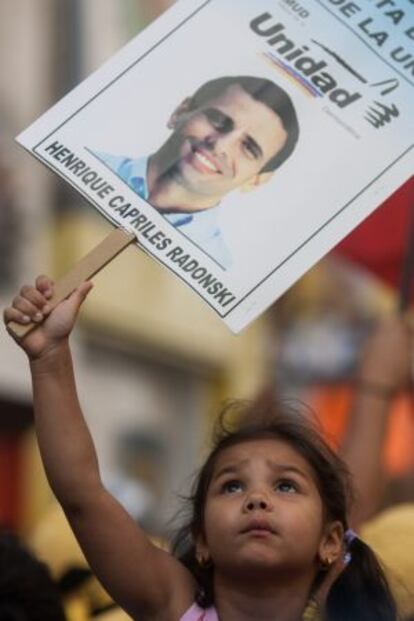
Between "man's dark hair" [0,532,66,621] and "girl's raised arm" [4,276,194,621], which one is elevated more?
"girl's raised arm" [4,276,194,621]

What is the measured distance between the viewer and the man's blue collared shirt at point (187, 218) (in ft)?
12.3

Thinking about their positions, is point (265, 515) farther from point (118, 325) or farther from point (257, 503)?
point (118, 325)

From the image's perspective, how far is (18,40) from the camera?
1551 cm

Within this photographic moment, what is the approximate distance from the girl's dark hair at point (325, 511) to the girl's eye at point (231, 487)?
55 millimetres

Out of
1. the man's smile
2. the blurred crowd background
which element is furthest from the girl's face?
the blurred crowd background

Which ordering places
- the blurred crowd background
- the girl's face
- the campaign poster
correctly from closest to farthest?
the girl's face → the campaign poster → the blurred crowd background

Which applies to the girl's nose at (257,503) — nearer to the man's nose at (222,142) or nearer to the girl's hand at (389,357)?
the man's nose at (222,142)

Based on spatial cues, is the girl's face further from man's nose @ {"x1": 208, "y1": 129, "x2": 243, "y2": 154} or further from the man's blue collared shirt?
man's nose @ {"x1": 208, "y1": 129, "x2": 243, "y2": 154}

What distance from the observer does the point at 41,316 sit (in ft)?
11.8

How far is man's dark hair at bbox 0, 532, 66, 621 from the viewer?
4.21 meters

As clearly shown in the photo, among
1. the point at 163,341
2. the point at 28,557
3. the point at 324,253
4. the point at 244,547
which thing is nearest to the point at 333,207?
the point at 324,253

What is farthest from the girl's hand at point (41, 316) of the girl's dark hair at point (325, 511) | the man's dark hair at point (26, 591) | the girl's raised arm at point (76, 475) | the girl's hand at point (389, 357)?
the girl's hand at point (389, 357)

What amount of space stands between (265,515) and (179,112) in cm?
68

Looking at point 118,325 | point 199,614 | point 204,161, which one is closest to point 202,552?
point 199,614
